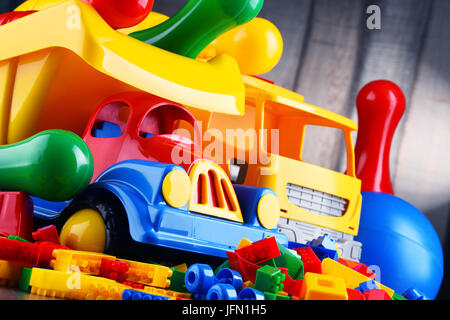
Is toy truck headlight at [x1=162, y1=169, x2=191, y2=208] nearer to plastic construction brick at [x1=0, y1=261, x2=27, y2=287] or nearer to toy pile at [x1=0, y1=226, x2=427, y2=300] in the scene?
toy pile at [x1=0, y1=226, x2=427, y2=300]

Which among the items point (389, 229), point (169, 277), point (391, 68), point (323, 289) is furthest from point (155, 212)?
point (391, 68)

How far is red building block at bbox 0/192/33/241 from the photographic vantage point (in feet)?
5.96

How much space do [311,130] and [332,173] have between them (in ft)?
5.68

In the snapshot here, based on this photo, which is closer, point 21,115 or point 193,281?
point 193,281

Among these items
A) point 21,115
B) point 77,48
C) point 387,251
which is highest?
point 77,48

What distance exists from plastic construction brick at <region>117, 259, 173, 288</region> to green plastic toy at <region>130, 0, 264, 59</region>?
1023mm

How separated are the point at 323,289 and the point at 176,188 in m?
0.66

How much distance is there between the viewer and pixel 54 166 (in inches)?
66.6

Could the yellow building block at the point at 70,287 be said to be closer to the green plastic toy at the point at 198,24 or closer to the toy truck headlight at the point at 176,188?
the toy truck headlight at the point at 176,188

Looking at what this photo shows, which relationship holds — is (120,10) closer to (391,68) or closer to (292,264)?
(292,264)

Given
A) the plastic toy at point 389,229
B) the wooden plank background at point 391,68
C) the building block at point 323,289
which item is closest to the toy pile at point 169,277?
the building block at point 323,289

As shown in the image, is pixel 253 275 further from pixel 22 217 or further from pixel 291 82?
pixel 291 82

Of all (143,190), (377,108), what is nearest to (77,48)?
(143,190)
